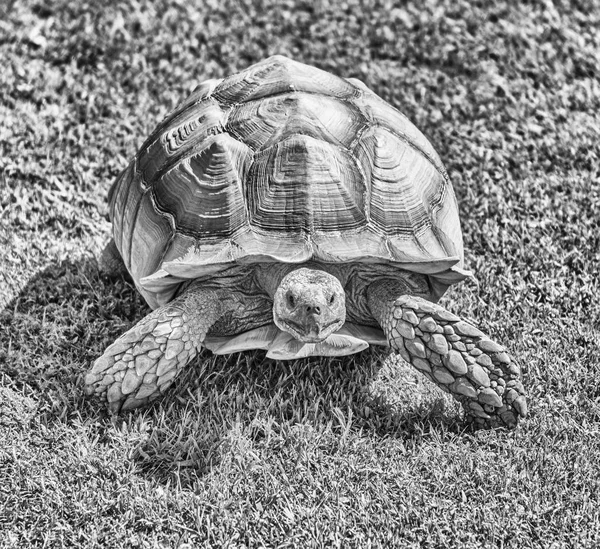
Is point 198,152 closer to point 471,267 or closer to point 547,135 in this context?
point 471,267

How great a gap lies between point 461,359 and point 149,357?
1306mm

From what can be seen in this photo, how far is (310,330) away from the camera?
324cm

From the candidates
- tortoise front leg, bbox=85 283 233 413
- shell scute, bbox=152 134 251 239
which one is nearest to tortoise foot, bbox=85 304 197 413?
tortoise front leg, bbox=85 283 233 413

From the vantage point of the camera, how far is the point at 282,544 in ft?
10.0

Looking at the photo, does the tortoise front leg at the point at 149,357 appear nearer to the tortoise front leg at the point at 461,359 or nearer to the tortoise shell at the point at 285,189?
the tortoise shell at the point at 285,189

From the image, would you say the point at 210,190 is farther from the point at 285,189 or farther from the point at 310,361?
the point at 310,361

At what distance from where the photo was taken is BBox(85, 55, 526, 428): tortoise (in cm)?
340

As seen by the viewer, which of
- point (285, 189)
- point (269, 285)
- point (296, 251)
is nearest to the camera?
point (296, 251)

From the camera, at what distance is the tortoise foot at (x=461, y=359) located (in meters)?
3.40

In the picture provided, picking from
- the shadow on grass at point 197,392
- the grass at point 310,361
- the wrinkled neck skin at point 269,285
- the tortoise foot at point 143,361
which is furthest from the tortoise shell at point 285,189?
the grass at point 310,361

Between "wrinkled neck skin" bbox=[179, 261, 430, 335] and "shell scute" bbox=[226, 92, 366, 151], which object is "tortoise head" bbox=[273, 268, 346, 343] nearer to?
"wrinkled neck skin" bbox=[179, 261, 430, 335]

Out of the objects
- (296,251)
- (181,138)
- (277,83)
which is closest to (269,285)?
(296,251)

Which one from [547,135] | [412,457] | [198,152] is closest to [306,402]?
[412,457]

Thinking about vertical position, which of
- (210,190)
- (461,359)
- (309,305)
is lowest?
(461,359)
